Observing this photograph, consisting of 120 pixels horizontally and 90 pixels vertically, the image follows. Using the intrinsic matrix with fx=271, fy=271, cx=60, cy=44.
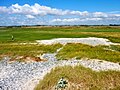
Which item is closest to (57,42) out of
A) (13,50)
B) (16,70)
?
(13,50)

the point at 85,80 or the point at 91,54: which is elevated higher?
the point at 85,80

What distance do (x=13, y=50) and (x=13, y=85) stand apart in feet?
101

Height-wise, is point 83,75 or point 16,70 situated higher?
point 83,75

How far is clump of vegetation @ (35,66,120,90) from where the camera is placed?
69.8 ft

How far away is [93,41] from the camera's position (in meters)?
65.9

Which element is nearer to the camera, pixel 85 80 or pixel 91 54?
pixel 85 80

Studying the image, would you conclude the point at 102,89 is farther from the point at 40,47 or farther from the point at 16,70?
the point at 40,47

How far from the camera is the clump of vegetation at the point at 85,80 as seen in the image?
21.3 meters

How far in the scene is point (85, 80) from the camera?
22.0 meters

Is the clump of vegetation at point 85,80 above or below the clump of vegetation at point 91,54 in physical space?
above

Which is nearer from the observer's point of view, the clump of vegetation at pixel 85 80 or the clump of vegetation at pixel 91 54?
the clump of vegetation at pixel 85 80

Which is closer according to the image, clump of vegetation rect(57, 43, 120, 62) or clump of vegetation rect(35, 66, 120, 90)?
clump of vegetation rect(35, 66, 120, 90)

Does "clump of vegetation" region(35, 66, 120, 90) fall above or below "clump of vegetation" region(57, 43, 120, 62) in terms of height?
above

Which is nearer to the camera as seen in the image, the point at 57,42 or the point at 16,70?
the point at 16,70
